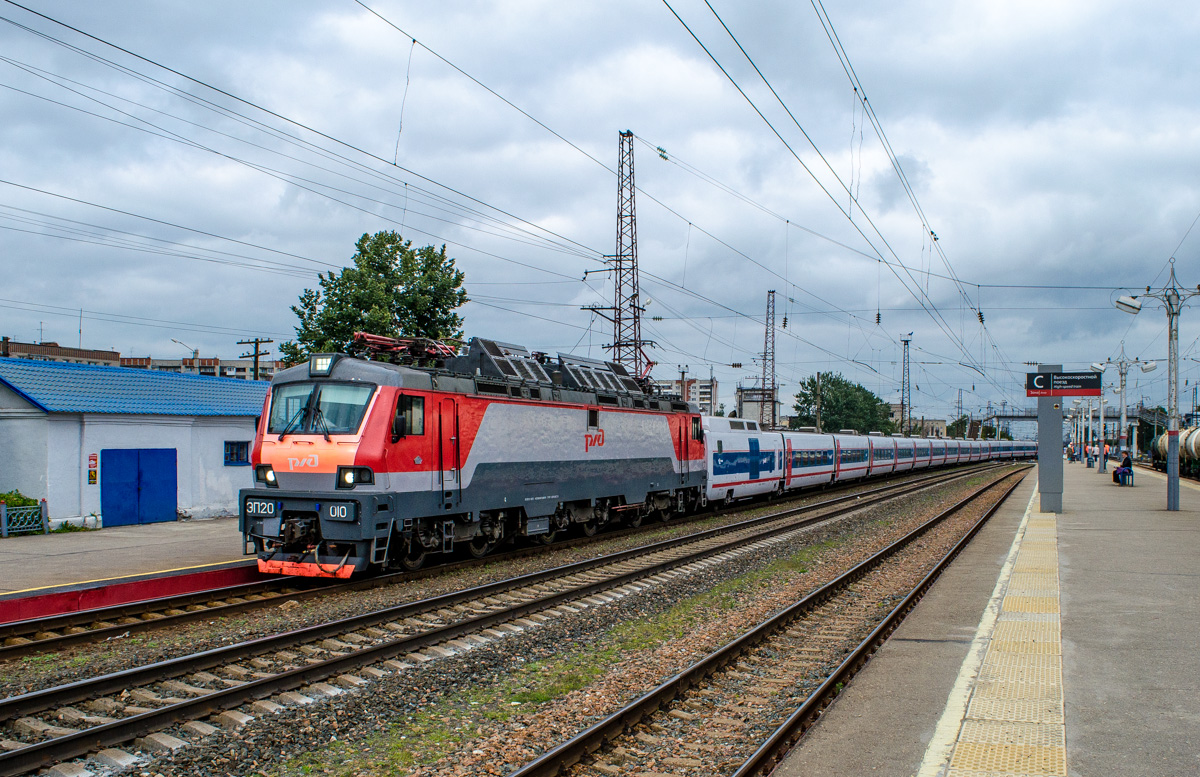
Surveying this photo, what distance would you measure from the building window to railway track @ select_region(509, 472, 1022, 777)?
18.0 meters

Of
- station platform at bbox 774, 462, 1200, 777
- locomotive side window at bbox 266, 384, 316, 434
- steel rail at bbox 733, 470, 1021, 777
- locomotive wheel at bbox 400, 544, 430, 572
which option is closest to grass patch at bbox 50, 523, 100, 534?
locomotive side window at bbox 266, 384, 316, 434

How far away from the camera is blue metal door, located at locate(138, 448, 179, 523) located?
827 inches

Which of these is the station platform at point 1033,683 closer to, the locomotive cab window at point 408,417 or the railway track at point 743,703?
the railway track at point 743,703

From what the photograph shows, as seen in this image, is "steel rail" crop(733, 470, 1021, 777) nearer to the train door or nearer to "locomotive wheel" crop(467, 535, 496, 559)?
the train door

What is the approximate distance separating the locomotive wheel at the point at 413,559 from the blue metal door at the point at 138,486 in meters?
10.8

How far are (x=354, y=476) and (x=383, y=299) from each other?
16315mm

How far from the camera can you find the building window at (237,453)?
23539mm

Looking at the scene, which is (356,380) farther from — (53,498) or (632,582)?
(53,498)

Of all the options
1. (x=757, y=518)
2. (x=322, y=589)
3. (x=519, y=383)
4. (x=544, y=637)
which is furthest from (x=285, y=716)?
(x=757, y=518)

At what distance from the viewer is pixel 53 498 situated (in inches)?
754

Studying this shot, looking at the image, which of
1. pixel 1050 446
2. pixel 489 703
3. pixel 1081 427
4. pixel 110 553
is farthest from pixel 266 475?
pixel 1081 427

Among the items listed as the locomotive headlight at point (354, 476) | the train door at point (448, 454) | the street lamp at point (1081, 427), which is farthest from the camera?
the street lamp at point (1081, 427)

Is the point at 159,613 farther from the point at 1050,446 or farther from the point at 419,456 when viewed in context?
the point at 1050,446

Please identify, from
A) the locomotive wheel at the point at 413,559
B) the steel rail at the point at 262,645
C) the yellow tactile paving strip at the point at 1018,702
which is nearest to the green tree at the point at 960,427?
the steel rail at the point at 262,645
